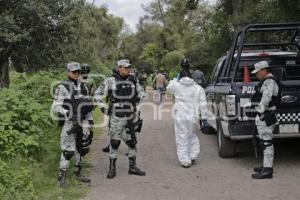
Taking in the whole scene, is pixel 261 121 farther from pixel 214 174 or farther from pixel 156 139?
pixel 156 139

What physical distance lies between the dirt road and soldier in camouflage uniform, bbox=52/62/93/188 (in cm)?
58

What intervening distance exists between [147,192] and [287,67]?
461 cm

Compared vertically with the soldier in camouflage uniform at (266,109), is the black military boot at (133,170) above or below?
below

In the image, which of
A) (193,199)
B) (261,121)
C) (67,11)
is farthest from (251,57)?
(67,11)

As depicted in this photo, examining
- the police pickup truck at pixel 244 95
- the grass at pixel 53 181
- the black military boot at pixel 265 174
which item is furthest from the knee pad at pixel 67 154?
the black military boot at pixel 265 174

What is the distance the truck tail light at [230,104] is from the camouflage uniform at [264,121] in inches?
18.3

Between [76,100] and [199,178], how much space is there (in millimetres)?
2263

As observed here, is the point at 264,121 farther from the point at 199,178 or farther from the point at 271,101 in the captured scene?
the point at 199,178

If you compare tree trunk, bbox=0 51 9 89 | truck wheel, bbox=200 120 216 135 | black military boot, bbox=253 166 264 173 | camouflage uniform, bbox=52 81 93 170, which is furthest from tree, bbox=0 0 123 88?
black military boot, bbox=253 166 264 173

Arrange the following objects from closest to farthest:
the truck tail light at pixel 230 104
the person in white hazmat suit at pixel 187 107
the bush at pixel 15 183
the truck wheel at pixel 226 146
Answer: the bush at pixel 15 183
the truck tail light at pixel 230 104
the person in white hazmat suit at pixel 187 107
the truck wheel at pixel 226 146

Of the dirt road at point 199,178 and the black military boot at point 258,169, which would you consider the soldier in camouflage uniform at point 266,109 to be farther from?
the dirt road at point 199,178

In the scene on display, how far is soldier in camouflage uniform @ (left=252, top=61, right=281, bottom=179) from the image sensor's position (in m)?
8.03

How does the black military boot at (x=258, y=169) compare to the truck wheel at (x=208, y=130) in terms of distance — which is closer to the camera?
the black military boot at (x=258, y=169)

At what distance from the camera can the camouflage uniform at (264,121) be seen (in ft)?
26.3
